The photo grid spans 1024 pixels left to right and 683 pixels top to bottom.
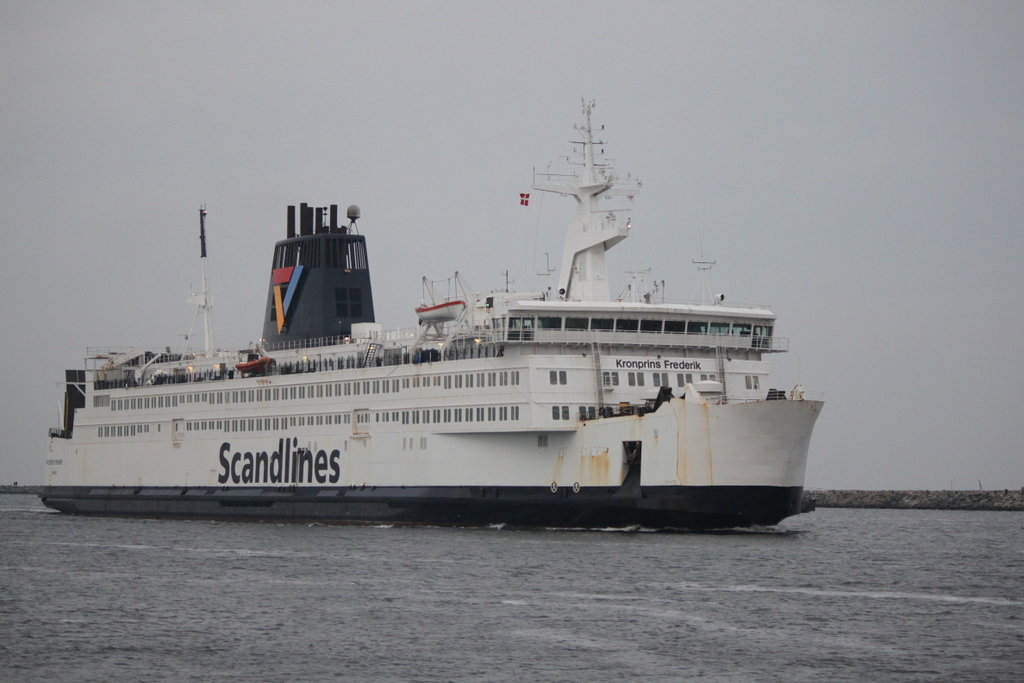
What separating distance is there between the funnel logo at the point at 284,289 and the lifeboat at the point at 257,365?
2961 millimetres

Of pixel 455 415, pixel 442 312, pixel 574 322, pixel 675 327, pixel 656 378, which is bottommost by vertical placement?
pixel 455 415

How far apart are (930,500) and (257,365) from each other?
4675 centimetres

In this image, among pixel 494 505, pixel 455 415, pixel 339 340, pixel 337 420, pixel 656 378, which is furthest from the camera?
pixel 339 340

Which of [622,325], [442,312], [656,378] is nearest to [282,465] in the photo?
[442,312]

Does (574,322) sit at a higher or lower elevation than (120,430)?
higher

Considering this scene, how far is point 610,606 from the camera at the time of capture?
99.4 feet

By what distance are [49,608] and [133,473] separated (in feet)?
111

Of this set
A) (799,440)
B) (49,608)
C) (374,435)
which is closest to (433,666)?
(49,608)

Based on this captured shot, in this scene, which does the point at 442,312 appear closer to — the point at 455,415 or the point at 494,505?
the point at 455,415

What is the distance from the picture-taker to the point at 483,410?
4700cm

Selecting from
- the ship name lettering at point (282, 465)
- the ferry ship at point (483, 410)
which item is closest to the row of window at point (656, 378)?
the ferry ship at point (483, 410)

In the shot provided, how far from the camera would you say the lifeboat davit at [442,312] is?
1978 inches

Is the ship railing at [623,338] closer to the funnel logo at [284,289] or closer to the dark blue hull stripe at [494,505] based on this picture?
the dark blue hull stripe at [494,505]

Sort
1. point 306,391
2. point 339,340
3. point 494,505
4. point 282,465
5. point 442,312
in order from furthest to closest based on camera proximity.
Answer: point 339,340 → point 282,465 → point 306,391 → point 442,312 → point 494,505
